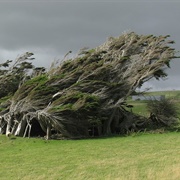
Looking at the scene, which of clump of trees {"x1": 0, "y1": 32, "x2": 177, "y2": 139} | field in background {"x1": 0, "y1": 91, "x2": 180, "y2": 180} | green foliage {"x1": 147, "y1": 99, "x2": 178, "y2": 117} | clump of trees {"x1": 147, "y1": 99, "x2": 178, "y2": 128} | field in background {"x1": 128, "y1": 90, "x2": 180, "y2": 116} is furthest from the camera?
field in background {"x1": 128, "y1": 90, "x2": 180, "y2": 116}

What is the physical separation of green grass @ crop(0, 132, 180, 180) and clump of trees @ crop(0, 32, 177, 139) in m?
2.49

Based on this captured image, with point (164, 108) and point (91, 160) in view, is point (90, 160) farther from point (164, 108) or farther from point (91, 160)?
point (164, 108)

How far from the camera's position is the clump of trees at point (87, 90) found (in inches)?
866

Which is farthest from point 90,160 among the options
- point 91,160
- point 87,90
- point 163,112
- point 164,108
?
point 164,108

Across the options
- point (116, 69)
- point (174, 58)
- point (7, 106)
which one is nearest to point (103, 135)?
point (116, 69)

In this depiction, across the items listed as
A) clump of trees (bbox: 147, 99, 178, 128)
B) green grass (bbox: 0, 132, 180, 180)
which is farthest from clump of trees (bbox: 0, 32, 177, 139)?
green grass (bbox: 0, 132, 180, 180)

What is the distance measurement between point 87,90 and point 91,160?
10.2 meters

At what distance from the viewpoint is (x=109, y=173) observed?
38.0 feet

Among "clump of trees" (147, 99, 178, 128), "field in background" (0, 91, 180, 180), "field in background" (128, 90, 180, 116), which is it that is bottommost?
"field in background" (0, 91, 180, 180)

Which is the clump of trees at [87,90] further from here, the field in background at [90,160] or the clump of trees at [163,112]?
the field in background at [90,160]

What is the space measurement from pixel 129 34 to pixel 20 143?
14302 mm

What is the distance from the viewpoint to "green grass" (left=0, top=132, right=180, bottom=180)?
37.6ft

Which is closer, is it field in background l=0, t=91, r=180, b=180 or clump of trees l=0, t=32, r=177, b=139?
field in background l=0, t=91, r=180, b=180

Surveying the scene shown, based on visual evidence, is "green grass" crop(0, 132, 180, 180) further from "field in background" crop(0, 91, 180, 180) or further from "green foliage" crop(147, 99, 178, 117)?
"green foliage" crop(147, 99, 178, 117)
